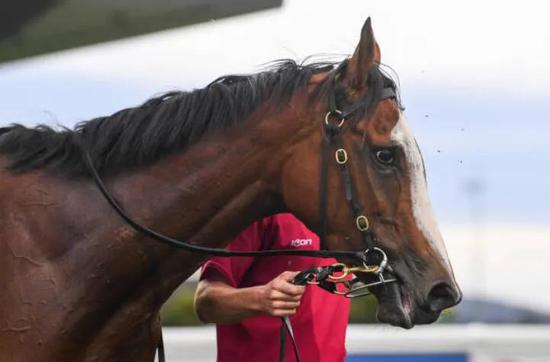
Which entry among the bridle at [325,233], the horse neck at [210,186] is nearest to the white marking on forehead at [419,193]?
the bridle at [325,233]

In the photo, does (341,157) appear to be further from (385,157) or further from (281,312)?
(281,312)

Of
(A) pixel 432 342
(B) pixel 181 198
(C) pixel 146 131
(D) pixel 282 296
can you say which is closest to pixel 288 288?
(D) pixel 282 296

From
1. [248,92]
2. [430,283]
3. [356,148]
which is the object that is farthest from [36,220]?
[430,283]

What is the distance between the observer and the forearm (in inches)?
105

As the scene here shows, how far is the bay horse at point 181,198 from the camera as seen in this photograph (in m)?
2.48

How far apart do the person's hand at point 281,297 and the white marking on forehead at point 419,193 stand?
38 centimetres

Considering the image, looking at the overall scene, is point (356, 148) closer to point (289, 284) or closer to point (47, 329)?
point (289, 284)

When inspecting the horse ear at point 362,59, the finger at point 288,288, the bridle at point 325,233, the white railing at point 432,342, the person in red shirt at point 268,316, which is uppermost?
the horse ear at point 362,59

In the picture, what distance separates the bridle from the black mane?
0.05m

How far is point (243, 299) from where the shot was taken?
2.70 m

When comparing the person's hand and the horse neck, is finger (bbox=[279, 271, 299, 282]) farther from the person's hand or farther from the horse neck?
the horse neck

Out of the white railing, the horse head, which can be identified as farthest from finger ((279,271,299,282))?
the white railing

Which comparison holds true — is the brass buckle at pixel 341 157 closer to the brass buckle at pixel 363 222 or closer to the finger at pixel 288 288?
the brass buckle at pixel 363 222

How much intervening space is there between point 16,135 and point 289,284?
33.8 inches
